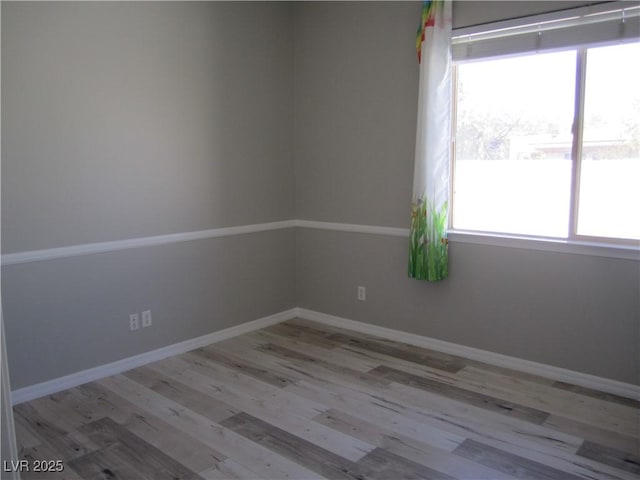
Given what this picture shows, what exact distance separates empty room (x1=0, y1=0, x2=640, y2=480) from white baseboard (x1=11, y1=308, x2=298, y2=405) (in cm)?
2

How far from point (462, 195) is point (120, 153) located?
2337 millimetres

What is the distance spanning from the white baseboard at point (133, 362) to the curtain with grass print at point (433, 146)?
1.46 m

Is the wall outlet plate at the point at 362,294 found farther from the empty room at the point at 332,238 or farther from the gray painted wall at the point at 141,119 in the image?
the gray painted wall at the point at 141,119

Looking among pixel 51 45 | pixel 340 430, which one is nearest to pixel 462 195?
pixel 340 430

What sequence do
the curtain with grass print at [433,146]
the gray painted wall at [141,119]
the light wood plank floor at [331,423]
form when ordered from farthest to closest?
the curtain with grass print at [433,146] → the gray painted wall at [141,119] → the light wood plank floor at [331,423]

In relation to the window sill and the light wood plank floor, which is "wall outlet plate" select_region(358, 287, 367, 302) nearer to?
the light wood plank floor

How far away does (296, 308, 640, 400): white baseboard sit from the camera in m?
3.19

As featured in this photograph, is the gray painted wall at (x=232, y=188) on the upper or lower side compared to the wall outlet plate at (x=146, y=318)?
upper

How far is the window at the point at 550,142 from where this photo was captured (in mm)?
3098

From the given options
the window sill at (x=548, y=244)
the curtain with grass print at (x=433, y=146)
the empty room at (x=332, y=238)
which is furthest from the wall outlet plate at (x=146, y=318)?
the window sill at (x=548, y=244)

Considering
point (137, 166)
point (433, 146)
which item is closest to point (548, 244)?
point (433, 146)

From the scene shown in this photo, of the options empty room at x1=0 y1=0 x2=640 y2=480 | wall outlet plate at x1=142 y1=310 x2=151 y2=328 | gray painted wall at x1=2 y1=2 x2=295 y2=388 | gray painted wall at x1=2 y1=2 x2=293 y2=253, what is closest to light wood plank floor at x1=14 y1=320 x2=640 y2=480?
empty room at x1=0 y1=0 x2=640 y2=480

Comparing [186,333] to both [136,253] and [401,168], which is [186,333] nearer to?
[136,253]

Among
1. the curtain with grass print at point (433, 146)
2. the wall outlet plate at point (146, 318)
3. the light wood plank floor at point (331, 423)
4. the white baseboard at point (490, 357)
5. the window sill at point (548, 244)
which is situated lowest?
the light wood plank floor at point (331, 423)
